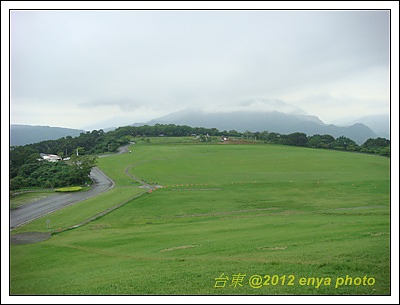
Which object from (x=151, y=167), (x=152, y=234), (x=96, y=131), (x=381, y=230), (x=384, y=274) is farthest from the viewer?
(x=96, y=131)

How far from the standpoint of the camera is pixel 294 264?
10266 millimetres

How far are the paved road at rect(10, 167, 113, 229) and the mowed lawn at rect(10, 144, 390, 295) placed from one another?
6.53m

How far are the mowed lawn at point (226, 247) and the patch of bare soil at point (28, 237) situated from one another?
89cm

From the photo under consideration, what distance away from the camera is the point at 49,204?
29141 mm

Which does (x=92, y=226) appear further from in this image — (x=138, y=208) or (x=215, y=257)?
(x=215, y=257)

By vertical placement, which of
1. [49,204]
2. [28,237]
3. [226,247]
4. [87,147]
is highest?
[87,147]

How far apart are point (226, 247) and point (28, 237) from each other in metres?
14.8

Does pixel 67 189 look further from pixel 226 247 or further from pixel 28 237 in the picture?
pixel 226 247

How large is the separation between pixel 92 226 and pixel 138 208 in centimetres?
589

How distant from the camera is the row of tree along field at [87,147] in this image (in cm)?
3862

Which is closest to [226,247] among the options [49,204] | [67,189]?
[49,204]

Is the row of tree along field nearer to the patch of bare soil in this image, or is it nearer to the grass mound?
the grass mound

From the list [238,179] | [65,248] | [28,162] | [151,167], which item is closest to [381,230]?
[65,248]

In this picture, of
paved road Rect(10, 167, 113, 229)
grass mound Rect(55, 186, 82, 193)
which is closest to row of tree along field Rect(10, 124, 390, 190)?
grass mound Rect(55, 186, 82, 193)
